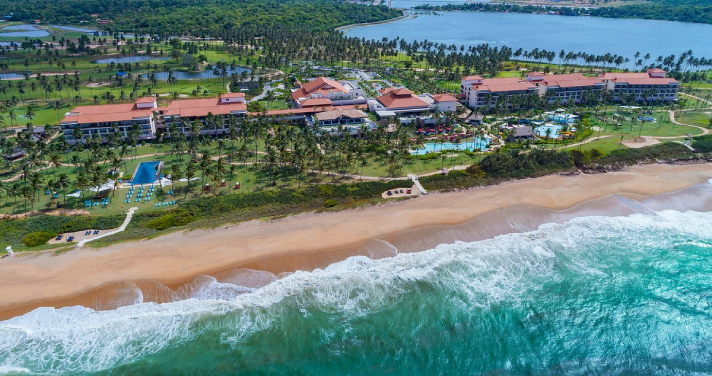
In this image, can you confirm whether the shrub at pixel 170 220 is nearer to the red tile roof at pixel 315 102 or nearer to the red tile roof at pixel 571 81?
the red tile roof at pixel 315 102

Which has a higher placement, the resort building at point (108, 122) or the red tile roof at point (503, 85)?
the red tile roof at point (503, 85)

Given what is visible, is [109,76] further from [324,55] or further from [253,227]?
[253,227]

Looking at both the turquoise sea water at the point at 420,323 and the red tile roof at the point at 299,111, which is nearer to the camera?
the turquoise sea water at the point at 420,323

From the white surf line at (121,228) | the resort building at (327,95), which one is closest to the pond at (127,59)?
the resort building at (327,95)

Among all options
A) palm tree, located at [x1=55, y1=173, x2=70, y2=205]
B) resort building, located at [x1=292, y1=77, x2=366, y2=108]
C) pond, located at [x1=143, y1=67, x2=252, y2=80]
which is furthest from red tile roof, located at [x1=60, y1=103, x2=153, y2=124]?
pond, located at [x1=143, y1=67, x2=252, y2=80]

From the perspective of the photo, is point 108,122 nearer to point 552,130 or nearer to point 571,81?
point 552,130

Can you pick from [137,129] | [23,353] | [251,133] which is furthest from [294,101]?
[23,353]

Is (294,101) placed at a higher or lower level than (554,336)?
higher
